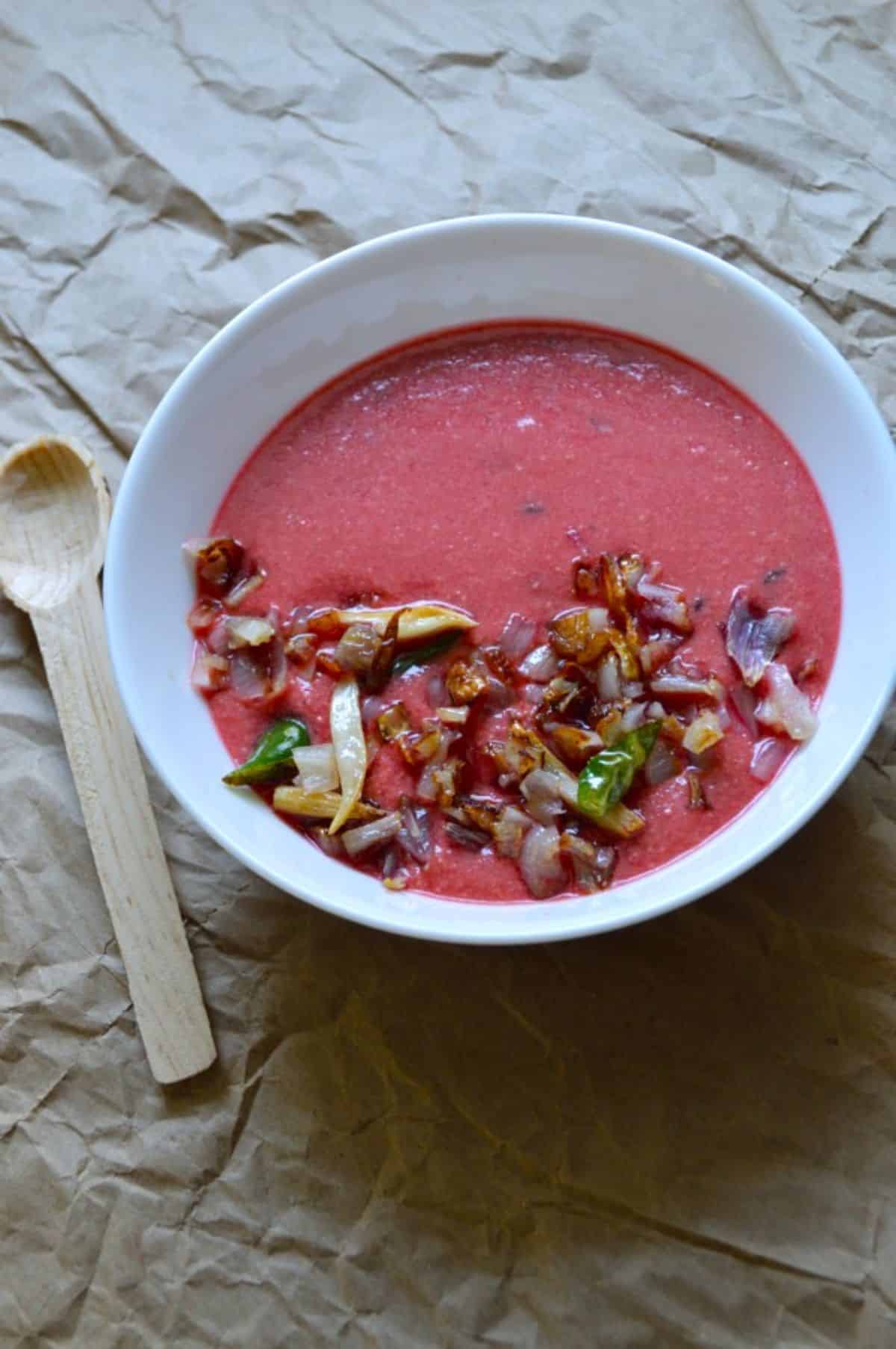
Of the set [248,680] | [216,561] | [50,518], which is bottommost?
[50,518]

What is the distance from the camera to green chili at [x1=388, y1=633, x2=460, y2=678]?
7.41 ft

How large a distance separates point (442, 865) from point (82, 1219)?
0.98 metres

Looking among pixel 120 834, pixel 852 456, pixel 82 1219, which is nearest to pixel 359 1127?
pixel 82 1219

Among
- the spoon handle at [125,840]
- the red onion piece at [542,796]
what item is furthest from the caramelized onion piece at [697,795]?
the spoon handle at [125,840]

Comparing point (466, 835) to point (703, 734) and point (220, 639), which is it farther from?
point (220, 639)

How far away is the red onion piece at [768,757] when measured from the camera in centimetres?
220

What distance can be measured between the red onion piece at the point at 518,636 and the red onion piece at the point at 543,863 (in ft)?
0.98

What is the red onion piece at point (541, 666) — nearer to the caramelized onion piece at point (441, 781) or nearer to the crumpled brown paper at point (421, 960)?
the caramelized onion piece at point (441, 781)

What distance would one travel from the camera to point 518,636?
2271 mm

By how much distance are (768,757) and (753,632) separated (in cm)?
21

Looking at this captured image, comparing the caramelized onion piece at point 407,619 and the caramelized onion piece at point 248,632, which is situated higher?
the caramelized onion piece at point 407,619

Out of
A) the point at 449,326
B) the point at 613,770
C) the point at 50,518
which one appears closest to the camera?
the point at 613,770

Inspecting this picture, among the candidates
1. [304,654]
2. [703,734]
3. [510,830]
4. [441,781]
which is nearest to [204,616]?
[304,654]

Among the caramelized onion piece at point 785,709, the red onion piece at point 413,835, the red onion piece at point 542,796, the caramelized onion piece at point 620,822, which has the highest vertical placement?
the caramelized onion piece at point 785,709
